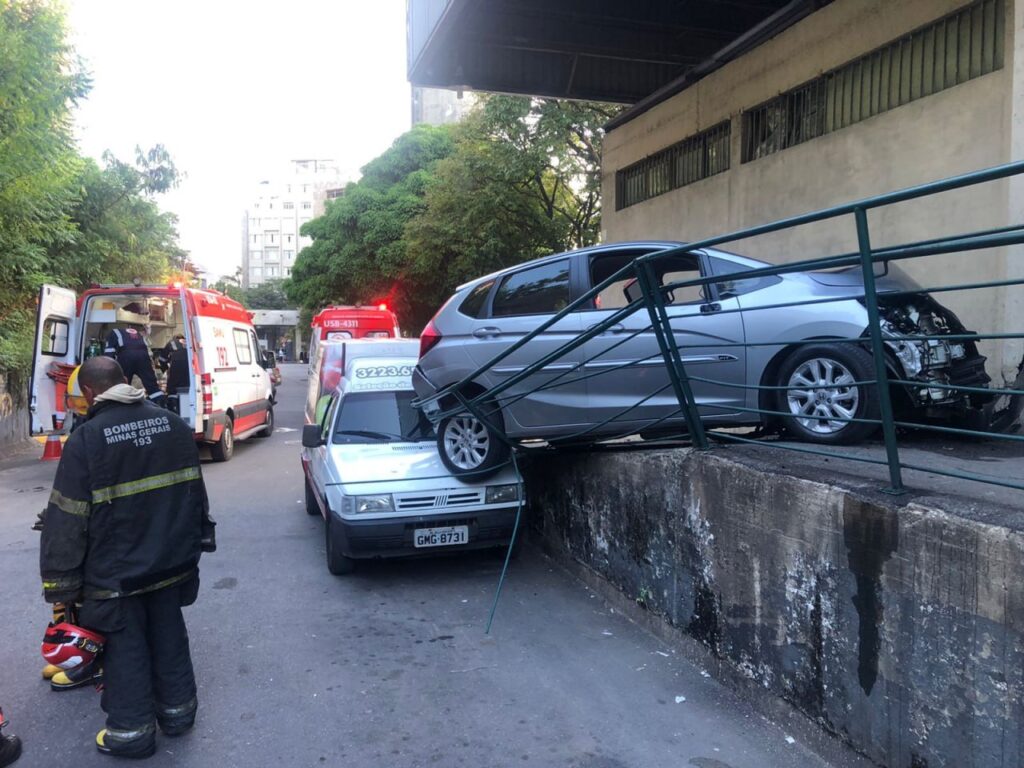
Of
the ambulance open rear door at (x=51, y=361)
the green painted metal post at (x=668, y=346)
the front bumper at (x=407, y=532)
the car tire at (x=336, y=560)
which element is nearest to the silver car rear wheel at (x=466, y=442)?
the front bumper at (x=407, y=532)

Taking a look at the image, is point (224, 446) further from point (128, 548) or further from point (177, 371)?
point (128, 548)

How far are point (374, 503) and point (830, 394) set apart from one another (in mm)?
3294

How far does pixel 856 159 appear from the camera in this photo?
827 centimetres

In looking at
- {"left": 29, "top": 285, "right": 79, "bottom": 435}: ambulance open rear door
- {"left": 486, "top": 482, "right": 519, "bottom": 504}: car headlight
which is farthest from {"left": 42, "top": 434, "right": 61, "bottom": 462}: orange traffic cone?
{"left": 486, "top": 482, "right": 519, "bottom": 504}: car headlight

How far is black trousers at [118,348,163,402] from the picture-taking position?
1007cm

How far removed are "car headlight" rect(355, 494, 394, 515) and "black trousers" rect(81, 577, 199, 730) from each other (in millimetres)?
1983

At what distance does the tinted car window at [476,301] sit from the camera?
617cm

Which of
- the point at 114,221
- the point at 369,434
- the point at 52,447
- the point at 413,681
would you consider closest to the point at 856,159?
the point at 369,434

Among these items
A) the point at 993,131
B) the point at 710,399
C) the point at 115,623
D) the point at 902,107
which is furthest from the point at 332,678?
the point at 902,107

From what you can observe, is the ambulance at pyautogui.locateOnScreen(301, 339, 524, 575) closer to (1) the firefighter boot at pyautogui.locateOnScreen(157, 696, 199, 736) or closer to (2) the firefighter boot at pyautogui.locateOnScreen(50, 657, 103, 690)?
(2) the firefighter boot at pyautogui.locateOnScreen(50, 657, 103, 690)

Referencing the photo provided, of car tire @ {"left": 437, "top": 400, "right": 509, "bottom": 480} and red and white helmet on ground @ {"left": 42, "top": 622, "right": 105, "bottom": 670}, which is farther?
car tire @ {"left": 437, "top": 400, "right": 509, "bottom": 480}

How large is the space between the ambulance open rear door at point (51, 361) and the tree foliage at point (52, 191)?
1816 millimetres

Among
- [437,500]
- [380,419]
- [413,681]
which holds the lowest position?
[413,681]

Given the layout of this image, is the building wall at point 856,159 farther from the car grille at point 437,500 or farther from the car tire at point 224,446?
the car tire at point 224,446
